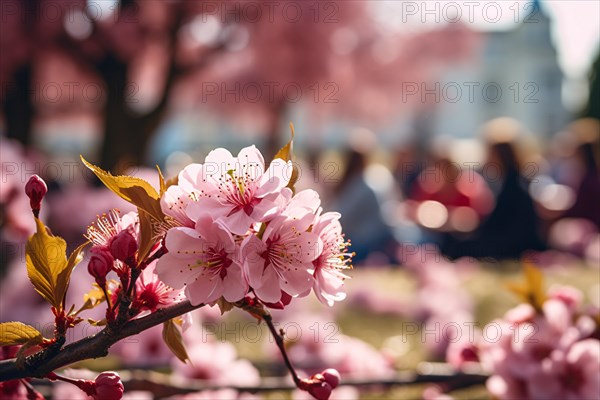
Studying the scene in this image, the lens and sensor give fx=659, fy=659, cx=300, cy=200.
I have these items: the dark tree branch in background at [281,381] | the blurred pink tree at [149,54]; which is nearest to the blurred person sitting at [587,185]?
the blurred pink tree at [149,54]

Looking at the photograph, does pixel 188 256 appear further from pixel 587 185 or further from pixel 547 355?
pixel 587 185

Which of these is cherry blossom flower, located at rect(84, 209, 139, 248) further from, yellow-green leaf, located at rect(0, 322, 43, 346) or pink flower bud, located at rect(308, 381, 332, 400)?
pink flower bud, located at rect(308, 381, 332, 400)

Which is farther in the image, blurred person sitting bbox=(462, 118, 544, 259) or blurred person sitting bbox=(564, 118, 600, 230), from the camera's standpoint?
blurred person sitting bbox=(564, 118, 600, 230)

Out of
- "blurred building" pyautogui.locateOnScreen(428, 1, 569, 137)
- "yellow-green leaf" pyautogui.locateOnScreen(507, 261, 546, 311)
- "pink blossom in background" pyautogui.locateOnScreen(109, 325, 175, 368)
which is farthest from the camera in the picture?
"blurred building" pyautogui.locateOnScreen(428, 1, 569, 137)

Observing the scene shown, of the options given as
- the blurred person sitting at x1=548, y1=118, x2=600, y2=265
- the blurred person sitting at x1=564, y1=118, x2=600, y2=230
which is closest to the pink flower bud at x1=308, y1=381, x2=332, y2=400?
the blurred person sitting at x1=548, y1=118, x2=600, y2=265

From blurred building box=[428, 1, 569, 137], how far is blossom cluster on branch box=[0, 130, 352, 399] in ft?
133

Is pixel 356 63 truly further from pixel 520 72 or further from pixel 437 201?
pixel 520 72

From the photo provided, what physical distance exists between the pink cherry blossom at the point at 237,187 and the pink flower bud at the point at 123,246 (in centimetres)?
6

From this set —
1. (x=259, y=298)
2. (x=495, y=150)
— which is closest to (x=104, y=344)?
(x=259, y=298)

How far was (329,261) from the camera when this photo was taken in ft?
2.33

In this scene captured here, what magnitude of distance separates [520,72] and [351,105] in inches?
1071

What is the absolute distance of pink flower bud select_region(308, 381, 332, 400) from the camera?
68 cm

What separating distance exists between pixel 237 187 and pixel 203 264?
85 millimetres

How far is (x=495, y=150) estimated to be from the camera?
5914mm
